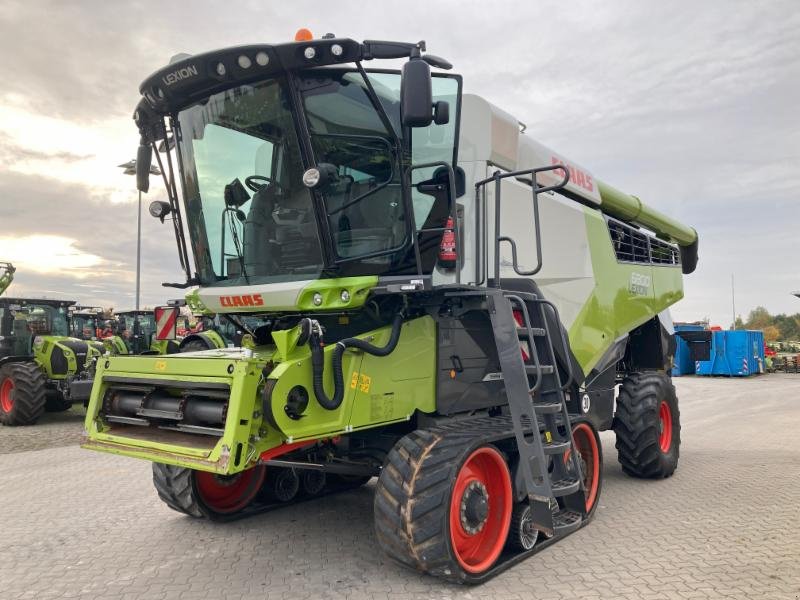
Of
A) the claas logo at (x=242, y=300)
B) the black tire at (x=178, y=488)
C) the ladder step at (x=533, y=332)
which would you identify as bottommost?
the black tire at (x=178, y=488)

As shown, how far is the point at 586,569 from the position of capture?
13.8 feet

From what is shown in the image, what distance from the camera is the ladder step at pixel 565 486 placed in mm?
4383

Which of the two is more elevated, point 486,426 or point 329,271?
point 329,271

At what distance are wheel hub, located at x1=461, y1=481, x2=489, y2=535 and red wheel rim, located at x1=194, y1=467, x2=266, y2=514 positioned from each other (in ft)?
6.87

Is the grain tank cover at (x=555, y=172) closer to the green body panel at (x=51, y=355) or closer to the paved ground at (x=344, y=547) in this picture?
the paved ground at (x=344, y=547)

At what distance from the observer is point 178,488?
512cm

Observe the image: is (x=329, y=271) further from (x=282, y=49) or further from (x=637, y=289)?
(x=637, y=289)

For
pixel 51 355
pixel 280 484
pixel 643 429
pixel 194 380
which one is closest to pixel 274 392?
pixel 194 380

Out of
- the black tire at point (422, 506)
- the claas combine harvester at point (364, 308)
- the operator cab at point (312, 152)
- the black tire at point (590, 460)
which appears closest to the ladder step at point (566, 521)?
the claas combine harvester at point (364, 308)

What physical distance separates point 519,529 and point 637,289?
3.70 m

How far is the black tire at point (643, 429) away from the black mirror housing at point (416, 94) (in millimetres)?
4294

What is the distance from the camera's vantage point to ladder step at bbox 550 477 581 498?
173 inches

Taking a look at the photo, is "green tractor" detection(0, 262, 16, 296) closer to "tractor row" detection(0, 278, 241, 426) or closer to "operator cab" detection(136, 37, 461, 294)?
"tractor row" detection(0, 278, 241, 426)

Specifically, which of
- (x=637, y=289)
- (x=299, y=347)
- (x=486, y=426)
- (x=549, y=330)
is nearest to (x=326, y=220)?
(x=299, y=347)
